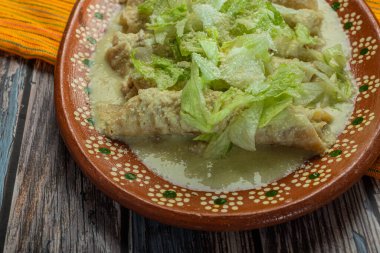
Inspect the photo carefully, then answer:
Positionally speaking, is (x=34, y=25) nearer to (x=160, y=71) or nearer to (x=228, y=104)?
(x=160, y=71)

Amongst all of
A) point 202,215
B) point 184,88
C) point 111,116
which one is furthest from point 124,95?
point 202,215

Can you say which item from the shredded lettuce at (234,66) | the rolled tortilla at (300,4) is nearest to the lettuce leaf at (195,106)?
the shredded lettuce at (234,66)

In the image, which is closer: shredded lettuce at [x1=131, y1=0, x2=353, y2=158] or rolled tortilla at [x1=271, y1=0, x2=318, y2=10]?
shredded lettuce at [x1=131, y1=0, x2=353, y2=158]

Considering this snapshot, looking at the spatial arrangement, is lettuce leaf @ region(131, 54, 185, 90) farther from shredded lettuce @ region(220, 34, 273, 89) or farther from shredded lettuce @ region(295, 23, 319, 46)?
shredded lettuce @ region(295, 23, 319, 46)

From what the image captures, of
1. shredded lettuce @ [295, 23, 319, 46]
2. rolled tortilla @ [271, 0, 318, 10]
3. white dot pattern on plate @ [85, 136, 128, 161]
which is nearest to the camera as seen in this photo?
white dot pattern on plate @ [85, 136, 128, 161]

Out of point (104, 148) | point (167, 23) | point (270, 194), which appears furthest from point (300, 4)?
point (104, 148)

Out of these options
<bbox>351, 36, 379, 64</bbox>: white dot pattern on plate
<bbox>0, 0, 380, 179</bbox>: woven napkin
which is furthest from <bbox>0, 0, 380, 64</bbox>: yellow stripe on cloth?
<bbox>351, 36, 379, 64</bbox>: white dot pattern on plate
